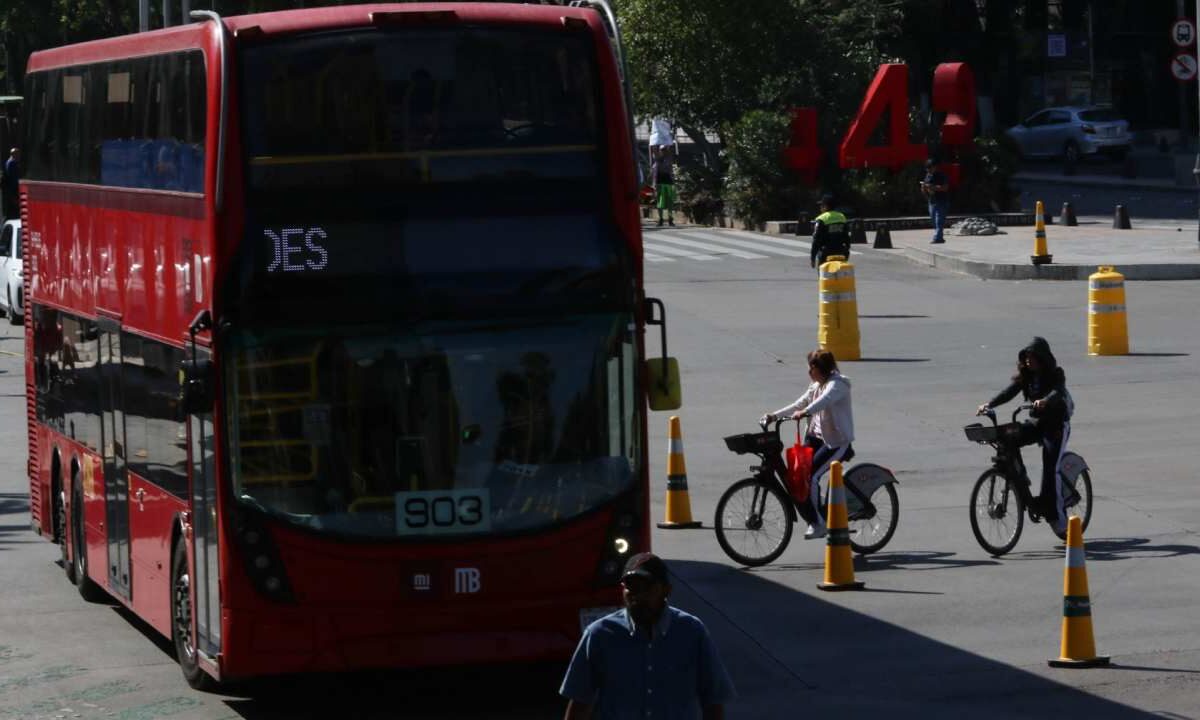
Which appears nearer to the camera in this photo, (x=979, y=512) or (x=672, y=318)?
(x=979, y=512)

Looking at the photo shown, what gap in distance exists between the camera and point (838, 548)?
1427cm

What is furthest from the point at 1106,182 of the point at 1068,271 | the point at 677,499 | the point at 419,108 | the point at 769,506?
the point at 419,108

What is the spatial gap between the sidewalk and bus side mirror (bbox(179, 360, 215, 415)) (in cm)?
2594

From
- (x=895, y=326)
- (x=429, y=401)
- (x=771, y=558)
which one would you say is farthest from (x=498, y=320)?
(x=895, y=326)

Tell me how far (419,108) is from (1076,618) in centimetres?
457

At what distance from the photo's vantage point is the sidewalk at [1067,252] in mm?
34719

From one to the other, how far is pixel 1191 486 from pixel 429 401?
9340 millimetres

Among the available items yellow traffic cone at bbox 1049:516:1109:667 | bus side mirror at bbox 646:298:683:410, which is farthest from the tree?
bus side mirror at bbox 646:298:683:410

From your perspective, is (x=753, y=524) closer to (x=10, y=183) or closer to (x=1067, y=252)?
(x=1067, y=252)

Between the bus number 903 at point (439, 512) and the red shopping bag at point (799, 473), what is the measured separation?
4.94 metres

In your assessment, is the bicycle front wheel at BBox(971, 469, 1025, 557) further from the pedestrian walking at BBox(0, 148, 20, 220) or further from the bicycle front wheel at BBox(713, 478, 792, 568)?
the pedestrian walking at BBox(0, 148, 20, 220)

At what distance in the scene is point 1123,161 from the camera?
64750mm

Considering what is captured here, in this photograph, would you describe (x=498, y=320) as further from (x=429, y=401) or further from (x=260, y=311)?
(x=260, y=311)

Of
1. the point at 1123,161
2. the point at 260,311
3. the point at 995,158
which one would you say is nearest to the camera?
the point at 260,311
